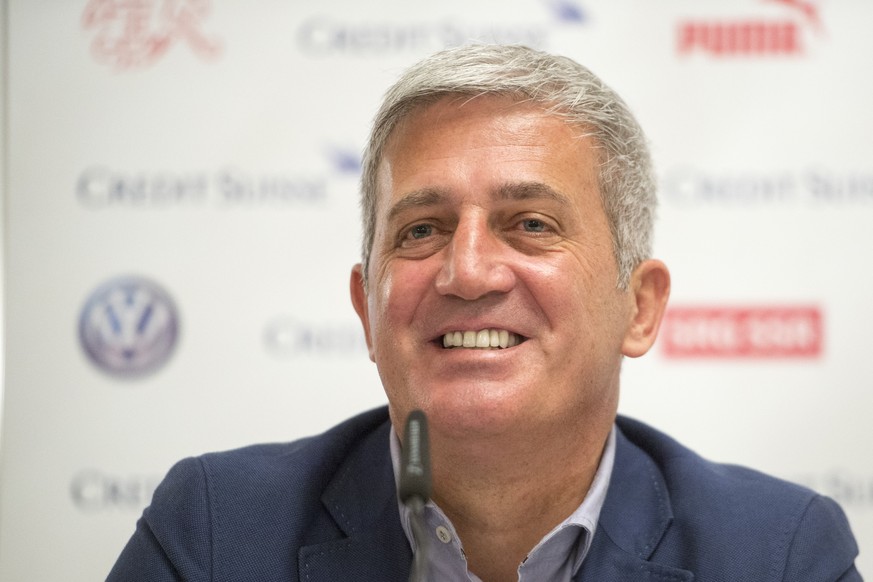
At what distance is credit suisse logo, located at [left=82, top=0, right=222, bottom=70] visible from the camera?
3199 millimetres

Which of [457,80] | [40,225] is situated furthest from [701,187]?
[40,225]

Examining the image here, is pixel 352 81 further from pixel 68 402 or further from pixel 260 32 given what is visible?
pixel 68 402

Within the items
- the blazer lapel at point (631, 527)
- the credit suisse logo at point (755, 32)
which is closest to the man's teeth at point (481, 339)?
the blazer lapel at point (631, 527)

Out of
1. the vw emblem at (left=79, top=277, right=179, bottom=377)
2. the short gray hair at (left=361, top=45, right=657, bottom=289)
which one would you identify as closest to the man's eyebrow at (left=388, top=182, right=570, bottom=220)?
the short gray hair at (left=361, top=45, right=657, bottom=289)

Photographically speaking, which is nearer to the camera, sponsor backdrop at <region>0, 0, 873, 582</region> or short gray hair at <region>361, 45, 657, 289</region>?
short gray hair at <region>361, 45, 657, 289</region>

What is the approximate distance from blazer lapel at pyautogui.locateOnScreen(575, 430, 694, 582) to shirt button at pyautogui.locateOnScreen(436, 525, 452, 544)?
0.29 m

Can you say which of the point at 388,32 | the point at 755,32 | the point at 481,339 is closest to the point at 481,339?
the point at 481,339

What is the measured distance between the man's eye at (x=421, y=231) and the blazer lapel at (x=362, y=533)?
56cm

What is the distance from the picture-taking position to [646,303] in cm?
218

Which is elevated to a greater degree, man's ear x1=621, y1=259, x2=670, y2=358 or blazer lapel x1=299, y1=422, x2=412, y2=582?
man's ear x1=621, y1=259, x2=670, y2=358

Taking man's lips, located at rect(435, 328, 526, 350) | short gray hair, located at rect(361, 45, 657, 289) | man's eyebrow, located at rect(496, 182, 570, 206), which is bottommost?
man's lips, located at rect(435, 328, 526, 350)

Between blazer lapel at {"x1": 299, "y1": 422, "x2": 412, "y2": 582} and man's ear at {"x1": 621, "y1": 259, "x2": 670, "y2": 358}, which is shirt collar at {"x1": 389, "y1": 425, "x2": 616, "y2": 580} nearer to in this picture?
blazer lapel at {"x1": 299, "y1": 422, "x2": 412, "y2": 582}

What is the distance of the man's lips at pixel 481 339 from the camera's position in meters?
1.82

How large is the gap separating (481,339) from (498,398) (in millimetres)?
128
